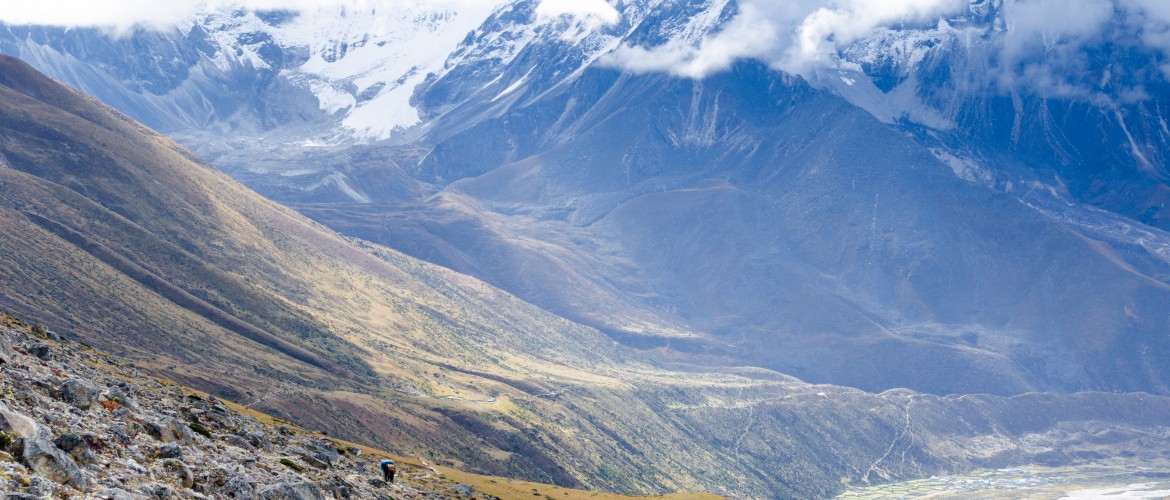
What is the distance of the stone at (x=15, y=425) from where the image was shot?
38.2 m

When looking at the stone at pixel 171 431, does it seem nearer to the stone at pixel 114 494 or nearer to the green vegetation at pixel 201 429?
the green vegetation at pixel 201 429

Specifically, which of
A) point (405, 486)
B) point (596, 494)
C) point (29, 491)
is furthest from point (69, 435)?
point (596, 494)

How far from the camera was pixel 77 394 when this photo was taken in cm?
4981

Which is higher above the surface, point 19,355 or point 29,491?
point 29,491

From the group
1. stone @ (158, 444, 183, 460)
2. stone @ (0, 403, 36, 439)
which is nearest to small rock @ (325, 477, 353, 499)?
stone @ (158, 444, 183, 460)

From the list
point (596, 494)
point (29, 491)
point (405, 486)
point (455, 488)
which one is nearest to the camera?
point (29, 491)

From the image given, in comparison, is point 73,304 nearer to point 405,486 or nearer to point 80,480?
point 405,486

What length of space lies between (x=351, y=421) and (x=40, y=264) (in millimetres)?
67265

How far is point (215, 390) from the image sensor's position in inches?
6471

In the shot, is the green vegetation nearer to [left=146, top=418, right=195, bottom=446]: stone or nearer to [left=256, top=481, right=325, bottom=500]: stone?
[left=146, top=418, right=195, bottom=446]: stone

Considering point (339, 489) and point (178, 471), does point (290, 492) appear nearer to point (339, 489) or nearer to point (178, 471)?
point (178, 471)

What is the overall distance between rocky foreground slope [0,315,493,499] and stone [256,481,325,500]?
6 centimetres

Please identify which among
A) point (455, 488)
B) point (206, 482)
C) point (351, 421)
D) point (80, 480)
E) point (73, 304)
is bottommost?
point (351, 421)

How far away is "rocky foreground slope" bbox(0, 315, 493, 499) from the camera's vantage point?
37.6 meters
